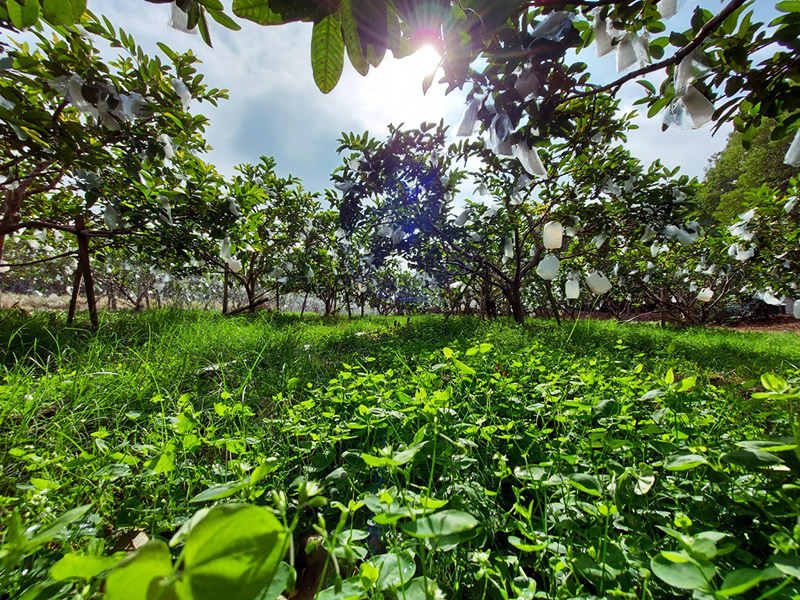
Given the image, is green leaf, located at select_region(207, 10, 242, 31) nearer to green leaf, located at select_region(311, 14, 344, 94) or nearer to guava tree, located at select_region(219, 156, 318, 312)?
green leaf, located at select_region(311, 14, 344, 94)

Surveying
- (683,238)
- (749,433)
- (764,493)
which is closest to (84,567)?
(764,493)

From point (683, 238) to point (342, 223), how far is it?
11.6 feet

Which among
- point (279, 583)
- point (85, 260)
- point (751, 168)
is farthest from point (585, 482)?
point (751, 168)

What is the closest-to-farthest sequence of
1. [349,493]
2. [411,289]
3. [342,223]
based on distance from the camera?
[349,493], [342,223], [411,289]

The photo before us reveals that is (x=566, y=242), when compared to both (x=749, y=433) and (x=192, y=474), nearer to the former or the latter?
(x=749, y=433)

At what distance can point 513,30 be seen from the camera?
102cm

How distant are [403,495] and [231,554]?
304mm

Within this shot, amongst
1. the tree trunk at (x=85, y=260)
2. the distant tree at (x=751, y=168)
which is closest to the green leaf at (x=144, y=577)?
the tree trunk at (x=85, y=260)

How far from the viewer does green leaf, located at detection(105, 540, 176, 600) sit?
0.84ft

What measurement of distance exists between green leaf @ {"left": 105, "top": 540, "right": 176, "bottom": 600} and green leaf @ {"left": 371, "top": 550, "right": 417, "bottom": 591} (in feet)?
0.98

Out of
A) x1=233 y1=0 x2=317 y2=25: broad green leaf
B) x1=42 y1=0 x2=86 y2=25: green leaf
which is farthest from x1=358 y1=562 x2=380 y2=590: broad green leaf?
x1=42 y1=0 x2=86 y2=25: green leaf

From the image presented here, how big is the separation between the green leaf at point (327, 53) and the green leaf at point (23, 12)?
57 centimetres

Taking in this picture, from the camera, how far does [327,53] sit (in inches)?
23.1

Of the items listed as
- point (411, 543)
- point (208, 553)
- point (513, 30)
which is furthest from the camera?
point (513, 30)
